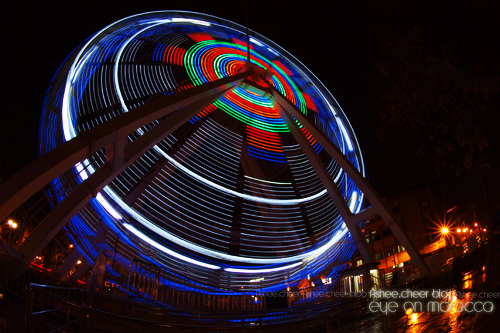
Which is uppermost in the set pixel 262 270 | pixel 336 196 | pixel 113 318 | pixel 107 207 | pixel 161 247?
pixel 336 196

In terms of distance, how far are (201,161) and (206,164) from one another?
384mm

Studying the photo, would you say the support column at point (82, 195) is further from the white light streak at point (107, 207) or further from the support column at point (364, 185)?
the support column at point (364, 185)

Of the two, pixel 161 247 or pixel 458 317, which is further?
pixel 161 247

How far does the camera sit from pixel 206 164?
17.4 meters

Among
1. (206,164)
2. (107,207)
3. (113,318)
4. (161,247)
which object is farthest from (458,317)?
(206,164)

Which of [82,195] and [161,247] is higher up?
[82,195]

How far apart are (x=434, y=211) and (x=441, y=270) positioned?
33.9 meters

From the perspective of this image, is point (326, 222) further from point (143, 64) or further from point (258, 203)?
point (143, 64)

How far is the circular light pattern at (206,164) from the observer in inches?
460

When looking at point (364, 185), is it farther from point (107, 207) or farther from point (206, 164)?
point (107, 207)

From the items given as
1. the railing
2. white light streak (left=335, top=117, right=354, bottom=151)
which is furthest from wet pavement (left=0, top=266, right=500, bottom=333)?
white light streak (left=335, top=117, right=354, bottom=151)

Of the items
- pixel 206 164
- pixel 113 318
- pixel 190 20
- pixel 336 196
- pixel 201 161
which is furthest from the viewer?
pixel 206 164

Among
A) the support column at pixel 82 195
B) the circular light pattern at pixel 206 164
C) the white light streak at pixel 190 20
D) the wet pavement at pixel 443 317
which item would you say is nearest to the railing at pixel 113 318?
the wet pavement at pixel 443 317

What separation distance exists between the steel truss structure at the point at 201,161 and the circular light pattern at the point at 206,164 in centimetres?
5
